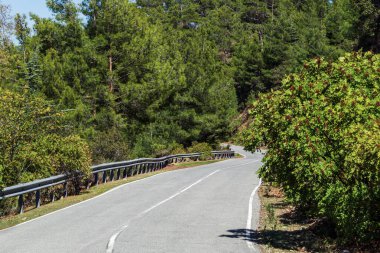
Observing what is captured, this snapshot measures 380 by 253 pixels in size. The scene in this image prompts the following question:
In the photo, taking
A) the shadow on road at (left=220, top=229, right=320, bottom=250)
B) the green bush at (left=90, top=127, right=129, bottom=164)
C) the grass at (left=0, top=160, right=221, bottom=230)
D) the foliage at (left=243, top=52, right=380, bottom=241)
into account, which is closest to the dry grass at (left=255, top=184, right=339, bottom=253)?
the shadow on road at (left=220, top=229, right=320, bottom=250)

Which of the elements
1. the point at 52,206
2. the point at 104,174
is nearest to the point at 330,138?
the point at 52,206

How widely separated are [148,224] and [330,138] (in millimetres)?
5966

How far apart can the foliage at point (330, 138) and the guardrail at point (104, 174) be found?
29.7 feet

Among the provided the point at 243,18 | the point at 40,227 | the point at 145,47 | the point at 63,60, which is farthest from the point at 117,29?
the point at 243,18

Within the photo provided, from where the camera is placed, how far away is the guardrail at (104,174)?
16906mm

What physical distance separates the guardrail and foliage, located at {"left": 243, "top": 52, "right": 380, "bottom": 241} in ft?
29.7

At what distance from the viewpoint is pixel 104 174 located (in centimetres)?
2581

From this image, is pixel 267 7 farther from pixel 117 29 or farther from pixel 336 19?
pixel 117 29

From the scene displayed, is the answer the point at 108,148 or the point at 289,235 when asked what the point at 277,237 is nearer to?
the point at 289,235

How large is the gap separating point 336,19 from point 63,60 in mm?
50822

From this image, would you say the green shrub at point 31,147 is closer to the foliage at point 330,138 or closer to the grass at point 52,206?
the grass at point 52,206

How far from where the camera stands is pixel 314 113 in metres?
10.2

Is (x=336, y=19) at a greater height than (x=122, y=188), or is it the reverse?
(x=336, y=19)

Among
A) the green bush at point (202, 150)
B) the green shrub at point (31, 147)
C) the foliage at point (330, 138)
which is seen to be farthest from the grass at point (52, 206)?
the green bush at point (202, 150)
